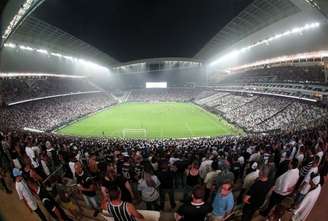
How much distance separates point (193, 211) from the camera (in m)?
1.65

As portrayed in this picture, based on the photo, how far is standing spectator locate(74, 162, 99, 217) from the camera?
5.81 ft

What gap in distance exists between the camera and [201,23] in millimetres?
1943

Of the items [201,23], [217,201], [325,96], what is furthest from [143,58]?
[325,96]

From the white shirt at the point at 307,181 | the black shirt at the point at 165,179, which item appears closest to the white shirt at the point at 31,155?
the black shirt at the point at 165,179

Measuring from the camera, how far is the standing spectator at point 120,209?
1651mm

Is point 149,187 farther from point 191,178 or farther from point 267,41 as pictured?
point 267,41

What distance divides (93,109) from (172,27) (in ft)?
3.45

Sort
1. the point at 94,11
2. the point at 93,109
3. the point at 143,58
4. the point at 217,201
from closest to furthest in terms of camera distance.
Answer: the point at 217,201 → the point at 94,11 → the point at 143,58 → the point at 93,109

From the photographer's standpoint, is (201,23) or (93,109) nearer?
(201,23)

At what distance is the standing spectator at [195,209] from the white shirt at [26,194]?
44.7 inches

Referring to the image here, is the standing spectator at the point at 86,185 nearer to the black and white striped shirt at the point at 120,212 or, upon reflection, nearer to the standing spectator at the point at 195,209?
the black and white striped shirt at the point at 120,212

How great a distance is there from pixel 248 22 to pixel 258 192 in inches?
48.9

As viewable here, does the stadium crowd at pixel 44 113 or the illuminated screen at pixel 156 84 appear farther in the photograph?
the illuminated screen at pixel 156 84

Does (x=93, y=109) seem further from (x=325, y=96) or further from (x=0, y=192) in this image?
(x=325, y=96)
